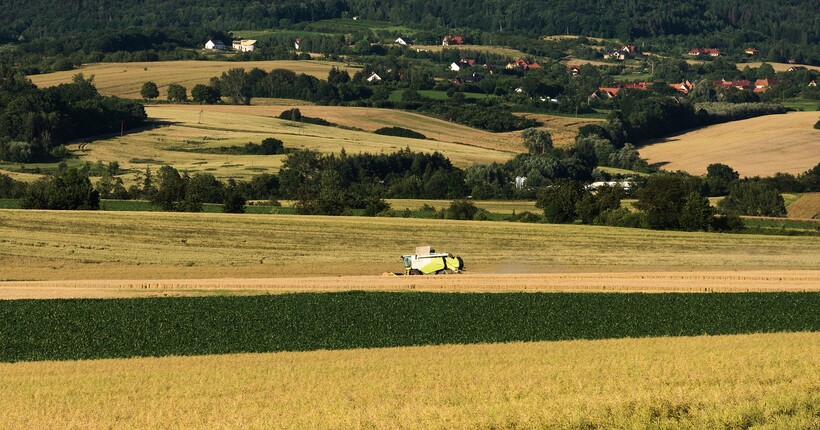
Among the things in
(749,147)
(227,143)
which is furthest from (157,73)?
(749,147)

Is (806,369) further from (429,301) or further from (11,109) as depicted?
(11,109)

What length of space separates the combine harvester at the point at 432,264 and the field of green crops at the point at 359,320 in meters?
10.4

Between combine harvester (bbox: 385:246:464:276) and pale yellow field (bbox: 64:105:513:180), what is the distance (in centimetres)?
4106

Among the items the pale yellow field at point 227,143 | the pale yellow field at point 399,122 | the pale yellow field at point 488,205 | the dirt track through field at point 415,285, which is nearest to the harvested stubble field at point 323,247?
the dirt track through field at point 415,285

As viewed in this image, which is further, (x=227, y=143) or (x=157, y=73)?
(x=157, y=73)

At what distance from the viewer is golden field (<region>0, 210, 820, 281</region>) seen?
5775 centimetres

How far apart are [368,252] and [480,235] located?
8.41 m

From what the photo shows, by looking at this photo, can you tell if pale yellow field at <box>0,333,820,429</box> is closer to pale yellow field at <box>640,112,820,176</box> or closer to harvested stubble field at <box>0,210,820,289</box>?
harvested stubble field at <box>0,210,820,289</box>

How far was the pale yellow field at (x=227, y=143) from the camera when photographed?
10519 cm

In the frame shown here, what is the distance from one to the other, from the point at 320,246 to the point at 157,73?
385ft

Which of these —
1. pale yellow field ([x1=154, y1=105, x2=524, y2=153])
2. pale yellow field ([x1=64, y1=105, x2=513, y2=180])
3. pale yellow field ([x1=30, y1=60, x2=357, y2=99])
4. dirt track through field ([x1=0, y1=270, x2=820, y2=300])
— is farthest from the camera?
pale yellow field ([x1=30, y1=60, x2=357, y2=99])

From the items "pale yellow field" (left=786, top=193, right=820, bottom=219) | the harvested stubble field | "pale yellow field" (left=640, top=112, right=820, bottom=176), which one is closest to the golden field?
the harvested stubble field

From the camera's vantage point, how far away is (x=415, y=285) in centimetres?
4975

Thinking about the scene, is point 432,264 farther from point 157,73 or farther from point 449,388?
point 157,73
